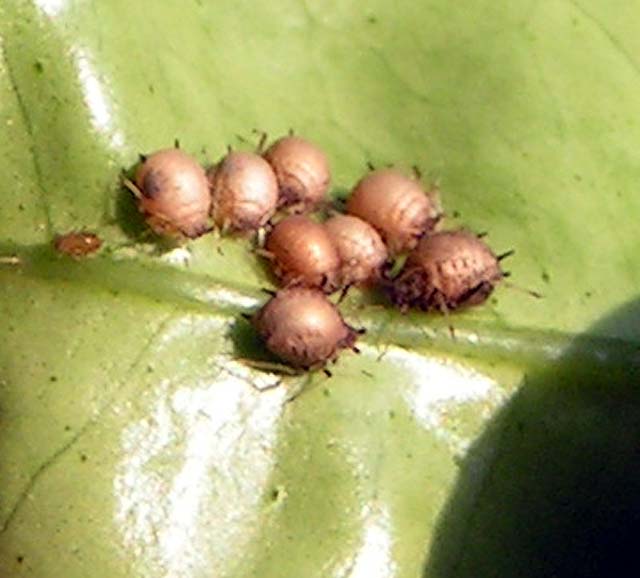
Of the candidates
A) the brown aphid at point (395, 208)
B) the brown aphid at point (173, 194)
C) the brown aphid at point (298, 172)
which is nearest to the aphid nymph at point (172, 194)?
the brown aphid at point (173, 194)

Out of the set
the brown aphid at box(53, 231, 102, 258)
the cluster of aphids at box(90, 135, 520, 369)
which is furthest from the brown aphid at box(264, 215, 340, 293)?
the brown aphid at box(53, 231, 102, 258)

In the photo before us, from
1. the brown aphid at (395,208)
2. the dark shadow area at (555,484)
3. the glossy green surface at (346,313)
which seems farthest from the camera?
the brown aphid at (395,208)

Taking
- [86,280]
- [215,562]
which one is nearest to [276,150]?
[86,280]

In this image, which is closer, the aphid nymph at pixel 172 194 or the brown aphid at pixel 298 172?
the aphid nymph at pixel 172 194

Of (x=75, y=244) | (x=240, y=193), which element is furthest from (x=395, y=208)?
(x=75, y=244)

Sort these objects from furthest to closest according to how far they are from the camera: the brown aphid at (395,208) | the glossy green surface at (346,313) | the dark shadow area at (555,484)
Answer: the brown aphid at (395,208), the dark shadow area at (555,484), the glossy green surface at (346,313)

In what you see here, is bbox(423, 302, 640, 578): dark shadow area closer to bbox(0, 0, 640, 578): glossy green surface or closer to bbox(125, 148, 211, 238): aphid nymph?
→ bbox(0, 0, 640, 578): glossy green surface

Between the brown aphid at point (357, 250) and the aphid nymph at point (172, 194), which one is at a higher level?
the aphid nymph at point (172, 194)

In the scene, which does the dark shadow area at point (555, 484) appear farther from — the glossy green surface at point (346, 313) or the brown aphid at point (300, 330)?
the brown aphid at point (300, 330)

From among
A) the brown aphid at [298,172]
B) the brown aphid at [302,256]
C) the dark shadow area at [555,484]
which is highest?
the brown aphid at [298,172]
